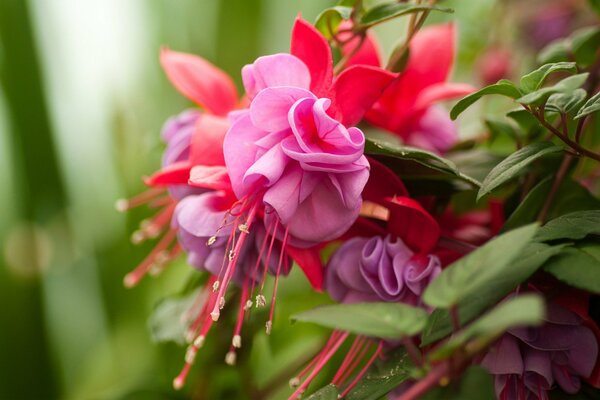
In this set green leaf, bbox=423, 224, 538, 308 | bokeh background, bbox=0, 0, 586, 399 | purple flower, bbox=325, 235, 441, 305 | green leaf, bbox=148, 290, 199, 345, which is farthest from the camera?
bokeh background, bbox=0, 0, 586, 399

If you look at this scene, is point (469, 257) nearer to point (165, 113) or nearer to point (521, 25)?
point (165, 113)

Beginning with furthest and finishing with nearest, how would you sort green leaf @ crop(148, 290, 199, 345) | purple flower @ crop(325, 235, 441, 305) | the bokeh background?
the bokeh background < green leaf @ crop(148, 290, 199, 345) < purple flower @ crop(325, 235, 441, 305)

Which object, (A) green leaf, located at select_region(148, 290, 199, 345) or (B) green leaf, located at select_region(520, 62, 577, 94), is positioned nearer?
(B) green leaf, located at select_region(520, 62, 577, 94)

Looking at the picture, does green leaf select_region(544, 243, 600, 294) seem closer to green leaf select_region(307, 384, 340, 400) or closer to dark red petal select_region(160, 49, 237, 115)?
green leaf select_region(307, 384, 340, 400)

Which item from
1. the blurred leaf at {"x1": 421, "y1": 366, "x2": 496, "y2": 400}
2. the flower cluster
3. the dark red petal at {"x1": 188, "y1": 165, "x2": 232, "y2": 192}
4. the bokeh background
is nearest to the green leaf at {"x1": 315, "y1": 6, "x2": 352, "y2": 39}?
the flower cluster

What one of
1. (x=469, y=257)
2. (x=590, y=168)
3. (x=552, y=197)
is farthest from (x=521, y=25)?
(x=469, y=257)

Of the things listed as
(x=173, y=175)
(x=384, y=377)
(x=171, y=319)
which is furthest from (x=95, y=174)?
(x=384, y=377)

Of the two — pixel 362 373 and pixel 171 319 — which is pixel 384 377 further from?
pixel 171 319
